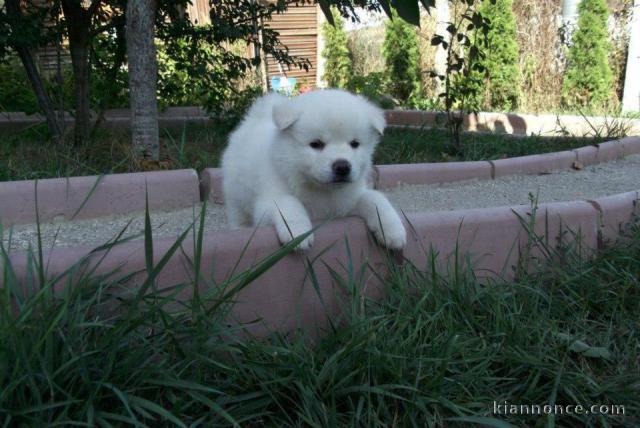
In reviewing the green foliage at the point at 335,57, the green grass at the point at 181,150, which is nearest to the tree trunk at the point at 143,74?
the green grass at the point at 181,150

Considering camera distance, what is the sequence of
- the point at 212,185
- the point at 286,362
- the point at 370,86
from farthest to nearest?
the point at 370,86 < the point at 212,185 < the point at 286,362

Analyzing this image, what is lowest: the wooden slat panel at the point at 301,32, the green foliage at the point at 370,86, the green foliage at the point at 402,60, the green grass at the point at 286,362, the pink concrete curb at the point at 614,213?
the green grass at the point at 286,362

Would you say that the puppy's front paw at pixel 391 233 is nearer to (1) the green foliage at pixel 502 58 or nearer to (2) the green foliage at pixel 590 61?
(1) the green foliage at pixel 502 58

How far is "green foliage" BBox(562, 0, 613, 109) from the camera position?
9.12m

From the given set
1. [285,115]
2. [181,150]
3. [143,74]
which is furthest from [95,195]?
[285,115]

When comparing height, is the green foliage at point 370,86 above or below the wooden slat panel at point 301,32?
below

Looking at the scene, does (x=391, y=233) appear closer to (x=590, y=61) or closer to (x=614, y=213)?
(x=614, y=213)

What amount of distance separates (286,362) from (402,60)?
34.0 ft

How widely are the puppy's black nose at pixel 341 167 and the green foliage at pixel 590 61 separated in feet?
27.2

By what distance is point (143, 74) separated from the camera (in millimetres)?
3711

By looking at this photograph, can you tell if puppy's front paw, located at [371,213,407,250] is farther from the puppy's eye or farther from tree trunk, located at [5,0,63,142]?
tree trunk, located at [5,0,63,142]

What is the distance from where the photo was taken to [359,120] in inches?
86.9

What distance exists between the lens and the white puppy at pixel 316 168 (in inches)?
82.7

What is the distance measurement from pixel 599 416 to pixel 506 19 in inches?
361
